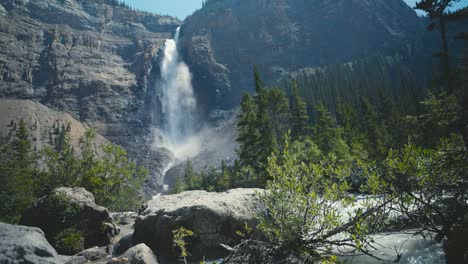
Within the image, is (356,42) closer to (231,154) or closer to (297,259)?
(231,154)

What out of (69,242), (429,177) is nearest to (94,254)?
(69,242)

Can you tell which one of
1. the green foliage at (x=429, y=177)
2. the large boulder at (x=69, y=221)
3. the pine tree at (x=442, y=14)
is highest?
the pine tree at (x=442, y=14)

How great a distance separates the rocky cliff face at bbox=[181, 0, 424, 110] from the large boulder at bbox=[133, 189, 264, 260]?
424ft

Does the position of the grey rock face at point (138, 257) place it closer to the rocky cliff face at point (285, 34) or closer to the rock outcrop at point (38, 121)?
the rock outcrop at point (38, 121)

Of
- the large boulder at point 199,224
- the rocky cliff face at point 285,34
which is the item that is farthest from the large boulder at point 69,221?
the rocky cliff face at point 285,34

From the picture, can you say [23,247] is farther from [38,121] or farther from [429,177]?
[38,121]

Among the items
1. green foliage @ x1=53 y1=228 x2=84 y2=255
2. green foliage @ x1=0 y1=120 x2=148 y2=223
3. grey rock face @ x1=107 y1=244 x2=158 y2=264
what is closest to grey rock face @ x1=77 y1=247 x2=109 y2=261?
green foliage @ x1=53 y1=228 x2=84 y2=255

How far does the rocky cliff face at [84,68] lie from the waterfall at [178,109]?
468 centimetres

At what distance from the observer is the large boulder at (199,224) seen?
11.6m

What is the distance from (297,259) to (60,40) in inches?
6888

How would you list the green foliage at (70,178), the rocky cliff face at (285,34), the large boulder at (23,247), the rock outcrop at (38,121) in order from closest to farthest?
the large boulder at (23,247) → the green foliage at (70,178) → the rock outcrop at (38,121) → the rocky cliff face at (285,34)

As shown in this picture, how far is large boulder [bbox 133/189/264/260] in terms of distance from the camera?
38.0 feet

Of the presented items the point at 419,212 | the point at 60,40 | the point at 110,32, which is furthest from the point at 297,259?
the point at 110,32

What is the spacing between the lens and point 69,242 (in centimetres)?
1346
